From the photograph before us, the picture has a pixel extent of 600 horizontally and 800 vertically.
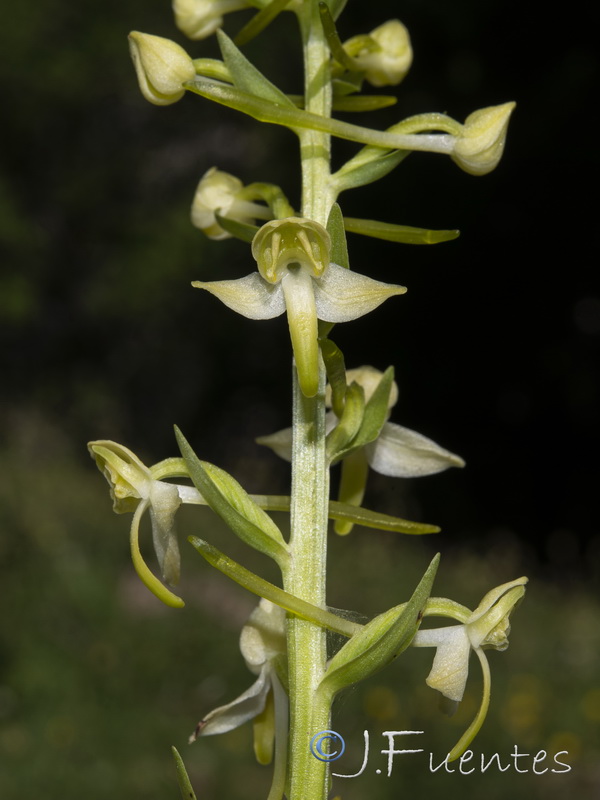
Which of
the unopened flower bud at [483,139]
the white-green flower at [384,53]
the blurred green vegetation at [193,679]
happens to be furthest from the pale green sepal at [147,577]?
the blurred green vegetation at [193,679]

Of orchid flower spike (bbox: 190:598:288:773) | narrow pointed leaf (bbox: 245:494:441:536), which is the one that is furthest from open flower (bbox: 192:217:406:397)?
orchid flower spike (bbox: 190:598:288:773)

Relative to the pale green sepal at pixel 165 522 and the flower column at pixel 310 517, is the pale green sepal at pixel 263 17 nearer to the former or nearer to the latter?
the flower column at pixel 310 517

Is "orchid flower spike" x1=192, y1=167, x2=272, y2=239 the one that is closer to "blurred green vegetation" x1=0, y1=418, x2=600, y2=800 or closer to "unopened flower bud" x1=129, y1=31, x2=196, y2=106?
"unopened flower bud" x1=129, y1=31, x2=196, y2=106

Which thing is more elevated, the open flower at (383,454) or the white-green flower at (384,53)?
the white-green flower at (384,53)

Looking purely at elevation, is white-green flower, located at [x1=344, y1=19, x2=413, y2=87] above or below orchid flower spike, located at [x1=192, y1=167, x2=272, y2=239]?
above

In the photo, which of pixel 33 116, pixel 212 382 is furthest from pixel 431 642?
pixel 33 116
